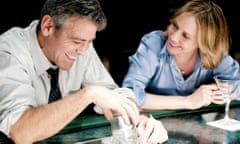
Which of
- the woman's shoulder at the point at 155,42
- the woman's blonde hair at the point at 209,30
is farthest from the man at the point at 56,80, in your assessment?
the woman's blonde hair at the point at 209,30

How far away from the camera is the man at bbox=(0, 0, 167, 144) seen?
61.3 inches

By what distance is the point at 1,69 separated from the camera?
1706mm

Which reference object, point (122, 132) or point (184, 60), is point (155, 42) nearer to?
point (184, 60)

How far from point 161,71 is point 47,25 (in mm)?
974

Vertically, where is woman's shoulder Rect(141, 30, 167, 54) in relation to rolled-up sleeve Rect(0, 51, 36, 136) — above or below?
below

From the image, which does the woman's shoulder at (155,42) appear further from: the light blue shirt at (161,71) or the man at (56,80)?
the man at (56,80)

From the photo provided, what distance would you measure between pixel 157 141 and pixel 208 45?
3.59ft

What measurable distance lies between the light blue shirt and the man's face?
64 cm

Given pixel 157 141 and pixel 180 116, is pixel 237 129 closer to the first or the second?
pixel 180 116

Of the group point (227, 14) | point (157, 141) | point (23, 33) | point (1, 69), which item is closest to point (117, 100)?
point (157, 141)

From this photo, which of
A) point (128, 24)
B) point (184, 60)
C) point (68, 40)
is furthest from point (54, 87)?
point (128, 24)

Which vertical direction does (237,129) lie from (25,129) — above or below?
below

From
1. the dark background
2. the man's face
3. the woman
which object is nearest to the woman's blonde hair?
the woman

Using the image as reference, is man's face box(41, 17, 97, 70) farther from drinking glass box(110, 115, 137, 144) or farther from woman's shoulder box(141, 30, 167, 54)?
woman's shoulder box(141, 30, 167, 54)
